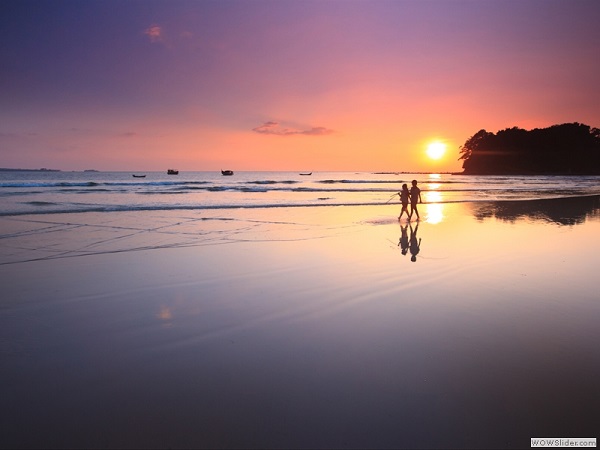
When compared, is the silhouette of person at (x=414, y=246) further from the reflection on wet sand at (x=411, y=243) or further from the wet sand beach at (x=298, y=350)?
the wet sand beach at (x=298, y=350)

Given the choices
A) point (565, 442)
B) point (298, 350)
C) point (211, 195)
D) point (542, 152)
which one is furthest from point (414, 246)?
point (542, 152)

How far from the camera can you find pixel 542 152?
141625 millimetres

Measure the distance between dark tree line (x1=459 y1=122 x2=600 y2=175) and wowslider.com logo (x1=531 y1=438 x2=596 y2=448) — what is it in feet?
526

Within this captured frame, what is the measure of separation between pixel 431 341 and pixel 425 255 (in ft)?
17.5

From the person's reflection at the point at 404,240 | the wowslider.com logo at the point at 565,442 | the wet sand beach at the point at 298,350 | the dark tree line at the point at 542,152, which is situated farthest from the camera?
the dark tree line at the point at 542,152

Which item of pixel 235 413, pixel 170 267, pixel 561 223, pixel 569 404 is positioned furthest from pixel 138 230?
pixel 561 223

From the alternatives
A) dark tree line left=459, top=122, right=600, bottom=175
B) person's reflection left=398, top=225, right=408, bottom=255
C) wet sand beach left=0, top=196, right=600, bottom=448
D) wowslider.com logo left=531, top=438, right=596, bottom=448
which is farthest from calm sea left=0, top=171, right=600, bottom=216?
dark tree line left=459, top=122, right=600, bottom=175

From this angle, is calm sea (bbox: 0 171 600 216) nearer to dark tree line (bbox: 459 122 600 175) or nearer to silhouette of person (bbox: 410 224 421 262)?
silhouette of person (bbox: 410 224 421 262)

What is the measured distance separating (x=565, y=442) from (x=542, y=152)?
170 metres

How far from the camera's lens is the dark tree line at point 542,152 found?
137 meters

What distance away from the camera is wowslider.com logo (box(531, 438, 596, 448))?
2887 millimetres

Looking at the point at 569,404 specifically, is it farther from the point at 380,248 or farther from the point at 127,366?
the point at 380,248

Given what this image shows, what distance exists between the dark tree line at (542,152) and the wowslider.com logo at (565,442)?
160m

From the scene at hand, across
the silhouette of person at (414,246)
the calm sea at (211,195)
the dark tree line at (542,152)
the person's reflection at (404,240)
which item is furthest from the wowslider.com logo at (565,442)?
the dark tree line at (542,152)
